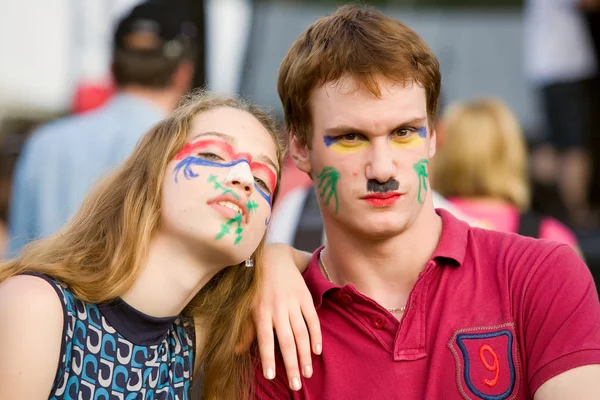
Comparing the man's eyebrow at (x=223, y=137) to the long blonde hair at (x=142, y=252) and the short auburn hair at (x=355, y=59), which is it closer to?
the long blonde hair at (x=142, y=252)

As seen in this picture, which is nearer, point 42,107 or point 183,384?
point 183,384

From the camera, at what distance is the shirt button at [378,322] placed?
3.17 meters

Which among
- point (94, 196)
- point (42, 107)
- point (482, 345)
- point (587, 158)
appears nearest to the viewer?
point (482, 345)

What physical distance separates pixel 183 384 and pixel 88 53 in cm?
846

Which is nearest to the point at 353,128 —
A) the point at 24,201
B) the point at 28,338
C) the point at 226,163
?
the point at 226,163

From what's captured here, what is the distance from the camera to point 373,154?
3.19 m

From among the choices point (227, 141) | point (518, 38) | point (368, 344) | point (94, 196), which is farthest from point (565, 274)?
point (518, 38)

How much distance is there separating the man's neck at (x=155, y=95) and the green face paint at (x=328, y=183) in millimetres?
2005

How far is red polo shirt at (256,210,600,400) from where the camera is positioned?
116 inches

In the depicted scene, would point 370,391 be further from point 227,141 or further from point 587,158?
point 587,158

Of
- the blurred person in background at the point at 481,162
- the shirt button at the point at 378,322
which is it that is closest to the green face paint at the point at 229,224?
the shirt button at the point at 378,322

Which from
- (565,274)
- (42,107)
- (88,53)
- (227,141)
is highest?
(227,141)

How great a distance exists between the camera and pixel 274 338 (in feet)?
10.7

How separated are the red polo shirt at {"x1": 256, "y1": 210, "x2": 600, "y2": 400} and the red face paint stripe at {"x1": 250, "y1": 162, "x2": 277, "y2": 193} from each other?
0.38 m
